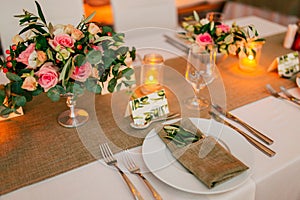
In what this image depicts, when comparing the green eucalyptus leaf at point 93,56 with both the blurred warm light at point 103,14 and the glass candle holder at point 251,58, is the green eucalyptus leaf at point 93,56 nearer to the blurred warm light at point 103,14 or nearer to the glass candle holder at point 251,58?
the glass candle holder at point 251,58

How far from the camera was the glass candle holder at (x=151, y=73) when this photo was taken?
1.18 metres

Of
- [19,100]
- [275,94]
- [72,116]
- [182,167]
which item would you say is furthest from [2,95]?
[275,94]

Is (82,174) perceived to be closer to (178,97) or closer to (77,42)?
(77,42)

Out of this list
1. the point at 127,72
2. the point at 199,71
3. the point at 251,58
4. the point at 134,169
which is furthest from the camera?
the point at 251,58

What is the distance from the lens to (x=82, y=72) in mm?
867

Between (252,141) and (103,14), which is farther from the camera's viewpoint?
(103,14)

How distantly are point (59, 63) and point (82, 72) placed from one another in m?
0.07

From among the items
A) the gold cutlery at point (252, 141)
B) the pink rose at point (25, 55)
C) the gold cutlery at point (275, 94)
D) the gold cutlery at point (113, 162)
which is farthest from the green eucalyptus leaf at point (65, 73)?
the gold cutlery at point (275, 94)

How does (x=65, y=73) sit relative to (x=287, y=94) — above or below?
above

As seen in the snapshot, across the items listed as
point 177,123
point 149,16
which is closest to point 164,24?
point 149,16

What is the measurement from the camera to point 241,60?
1.36 meters

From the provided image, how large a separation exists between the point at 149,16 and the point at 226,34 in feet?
2.87

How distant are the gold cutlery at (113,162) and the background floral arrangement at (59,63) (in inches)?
7.1

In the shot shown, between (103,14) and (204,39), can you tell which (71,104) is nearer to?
(204,39)
